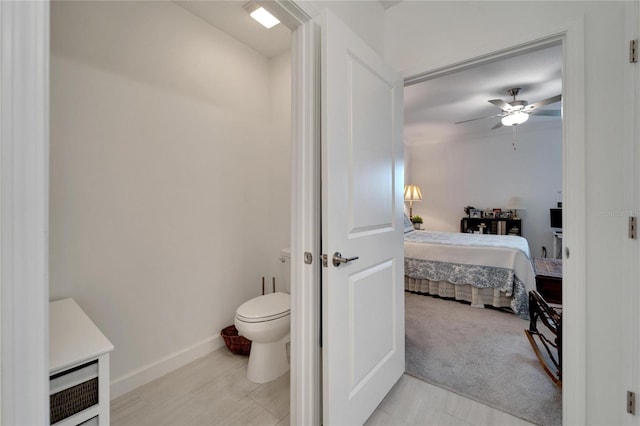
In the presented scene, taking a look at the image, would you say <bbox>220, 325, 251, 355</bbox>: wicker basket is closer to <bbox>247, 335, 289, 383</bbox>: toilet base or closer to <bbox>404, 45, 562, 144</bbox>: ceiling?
<bbox>247, 335, 289, 383</bbox>: toilet base

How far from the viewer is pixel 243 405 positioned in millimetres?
1671

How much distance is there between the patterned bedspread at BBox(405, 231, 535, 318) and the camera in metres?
3.10

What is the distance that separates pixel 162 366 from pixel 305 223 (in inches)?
59.2

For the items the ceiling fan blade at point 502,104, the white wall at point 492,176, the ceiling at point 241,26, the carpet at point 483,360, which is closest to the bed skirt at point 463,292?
the carpet at point 483,360

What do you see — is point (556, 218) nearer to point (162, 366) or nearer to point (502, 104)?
point (502, 104)

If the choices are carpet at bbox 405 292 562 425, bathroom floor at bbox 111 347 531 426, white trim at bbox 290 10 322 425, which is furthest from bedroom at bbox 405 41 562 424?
white trim at bbox 290 10 322 425

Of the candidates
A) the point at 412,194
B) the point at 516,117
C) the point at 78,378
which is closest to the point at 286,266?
the point at 78,378

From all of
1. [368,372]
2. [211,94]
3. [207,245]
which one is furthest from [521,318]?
[211,94]

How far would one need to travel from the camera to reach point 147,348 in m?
1.89

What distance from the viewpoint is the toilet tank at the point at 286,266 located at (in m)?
2.37

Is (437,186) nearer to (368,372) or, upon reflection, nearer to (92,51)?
(368,372)

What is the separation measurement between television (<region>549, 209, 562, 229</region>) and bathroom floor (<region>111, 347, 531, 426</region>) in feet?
15.0

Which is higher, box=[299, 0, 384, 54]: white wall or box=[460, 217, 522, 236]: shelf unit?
box=[299, 0, 384, 54]: white wall

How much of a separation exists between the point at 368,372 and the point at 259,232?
4.99 ft
